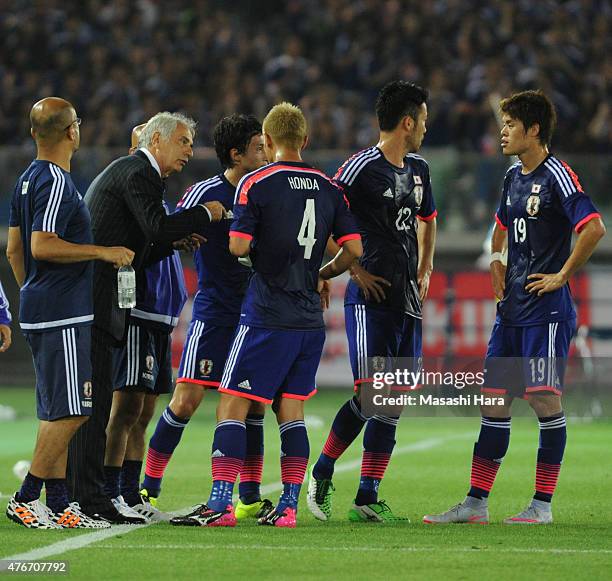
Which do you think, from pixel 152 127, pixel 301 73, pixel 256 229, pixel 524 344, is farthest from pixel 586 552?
pixel 301 73

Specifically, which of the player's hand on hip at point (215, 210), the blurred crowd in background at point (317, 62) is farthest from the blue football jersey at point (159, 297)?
the blurred crowd in background at point (317, 62)

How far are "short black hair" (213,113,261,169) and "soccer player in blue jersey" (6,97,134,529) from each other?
1123mm

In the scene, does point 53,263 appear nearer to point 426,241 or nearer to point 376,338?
point 376,338

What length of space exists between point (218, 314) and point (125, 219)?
903 millimetres

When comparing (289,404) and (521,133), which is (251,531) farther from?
(521,133)

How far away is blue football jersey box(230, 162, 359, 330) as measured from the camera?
6648 millimetres

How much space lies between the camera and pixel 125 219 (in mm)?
6820

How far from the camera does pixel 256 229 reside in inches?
264

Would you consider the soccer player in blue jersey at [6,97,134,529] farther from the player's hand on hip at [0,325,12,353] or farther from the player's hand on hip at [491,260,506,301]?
the player's hand on hip at [491,260,506,301]

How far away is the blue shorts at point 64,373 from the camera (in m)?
6.39

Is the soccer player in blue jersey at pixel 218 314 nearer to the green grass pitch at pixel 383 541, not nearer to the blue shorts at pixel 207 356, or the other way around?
the blue shorts at pixel 207 356

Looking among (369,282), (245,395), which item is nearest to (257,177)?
(369,282)

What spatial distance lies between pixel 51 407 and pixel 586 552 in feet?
8.62

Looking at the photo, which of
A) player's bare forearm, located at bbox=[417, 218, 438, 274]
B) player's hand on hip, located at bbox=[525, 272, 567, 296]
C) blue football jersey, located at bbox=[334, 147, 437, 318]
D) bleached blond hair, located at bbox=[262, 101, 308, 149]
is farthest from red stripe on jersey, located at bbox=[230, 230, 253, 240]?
player's hand on hip, located at bbox=[525, 272, 567, 296]
